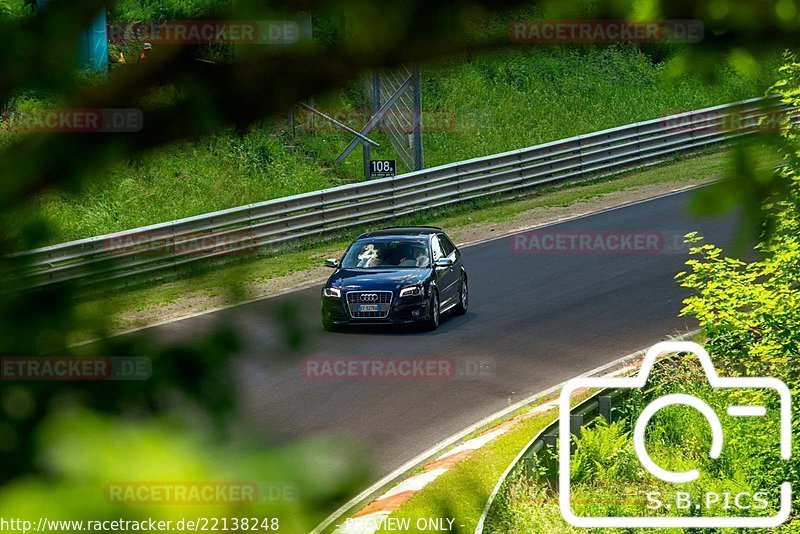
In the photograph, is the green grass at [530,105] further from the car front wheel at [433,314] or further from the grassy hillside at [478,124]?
the car front wheel at [433,314]

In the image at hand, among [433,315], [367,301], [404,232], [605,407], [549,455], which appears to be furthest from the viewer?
[404,232]

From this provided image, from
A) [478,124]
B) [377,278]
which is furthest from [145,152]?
[478,124]

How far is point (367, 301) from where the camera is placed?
588 inches

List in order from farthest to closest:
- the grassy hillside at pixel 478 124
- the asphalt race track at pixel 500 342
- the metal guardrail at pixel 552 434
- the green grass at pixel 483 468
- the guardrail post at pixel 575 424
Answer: the grassy hillside at pixel 478 124 < the asphalt race track at pixel 500 342 < the guardrail post at pixel 575 424 < the metal guardrail at pixel 552 434 < the green grass at pixel 483 468

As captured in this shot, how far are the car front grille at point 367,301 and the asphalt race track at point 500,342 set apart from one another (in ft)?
1.18

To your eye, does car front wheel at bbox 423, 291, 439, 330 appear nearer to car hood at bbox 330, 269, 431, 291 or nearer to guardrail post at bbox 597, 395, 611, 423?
car hood at bbox 330, 269, 431, 291

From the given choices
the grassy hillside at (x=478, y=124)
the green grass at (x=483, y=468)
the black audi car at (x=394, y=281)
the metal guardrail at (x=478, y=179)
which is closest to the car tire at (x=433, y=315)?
the black audi car at (x=394, y=281)

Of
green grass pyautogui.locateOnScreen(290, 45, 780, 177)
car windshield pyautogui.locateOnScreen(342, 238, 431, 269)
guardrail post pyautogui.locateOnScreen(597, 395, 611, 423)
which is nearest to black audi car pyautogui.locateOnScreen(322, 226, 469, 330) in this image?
car windshield pyautogui.locateOnScreen(342, 238, 431, 269)

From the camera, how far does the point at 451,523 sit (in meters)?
1.96

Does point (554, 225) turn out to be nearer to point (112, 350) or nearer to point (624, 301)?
point (624, 301)

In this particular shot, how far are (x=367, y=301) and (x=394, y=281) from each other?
495mm

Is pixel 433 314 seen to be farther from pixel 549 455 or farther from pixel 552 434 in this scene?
pixel 549 455

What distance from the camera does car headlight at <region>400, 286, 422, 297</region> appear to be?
48.6ft

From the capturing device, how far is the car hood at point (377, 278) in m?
14.8
